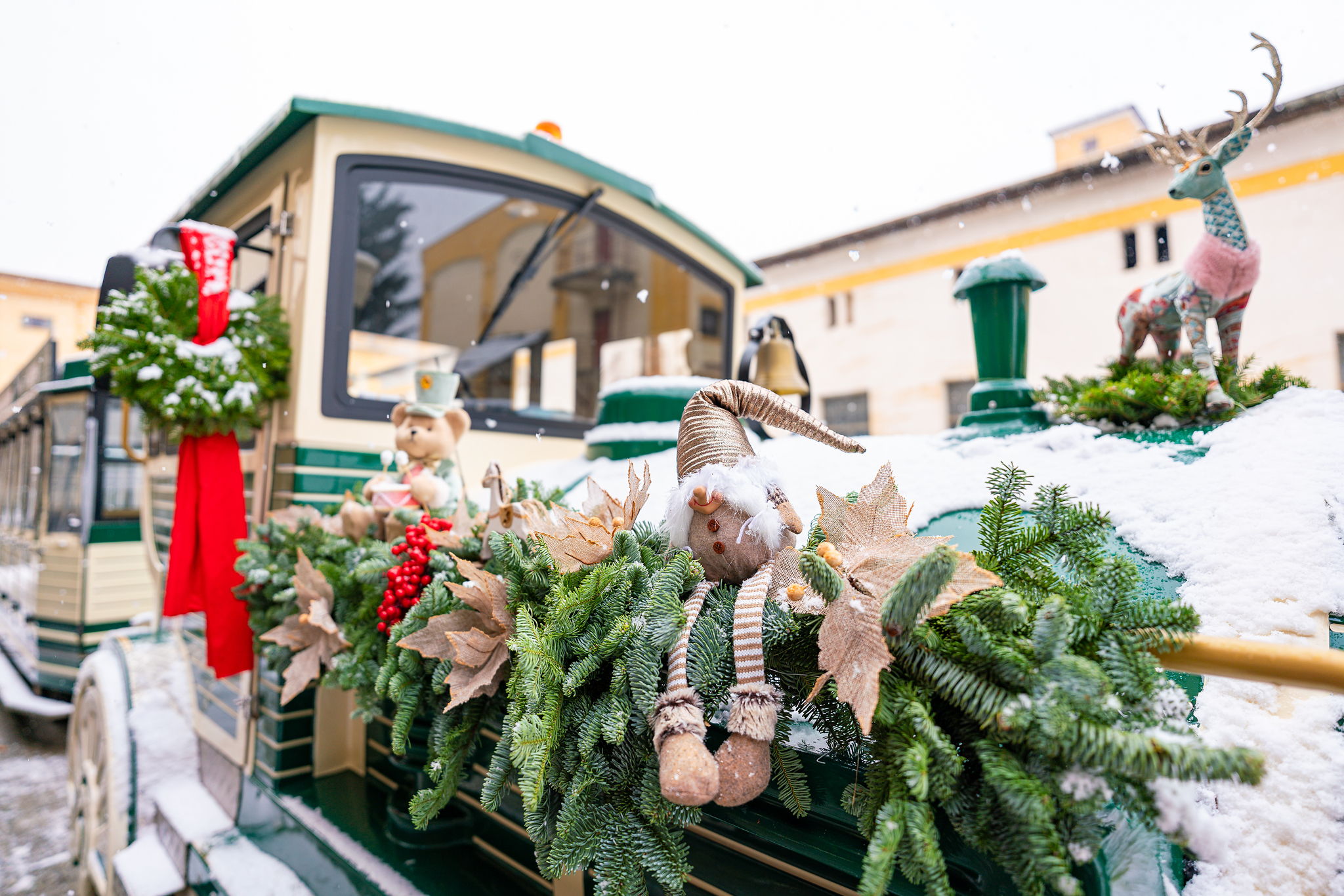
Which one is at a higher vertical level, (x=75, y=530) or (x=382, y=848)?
(x=75, y=530)

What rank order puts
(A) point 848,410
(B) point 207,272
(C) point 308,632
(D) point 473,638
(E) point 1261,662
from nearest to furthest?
1. (E) point 1261,662
2. (D) point 473,638
3. (C) point 308,632
4. (B) point 207,272
5. (A) point 848,410

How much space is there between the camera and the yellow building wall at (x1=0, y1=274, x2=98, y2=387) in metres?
11.2

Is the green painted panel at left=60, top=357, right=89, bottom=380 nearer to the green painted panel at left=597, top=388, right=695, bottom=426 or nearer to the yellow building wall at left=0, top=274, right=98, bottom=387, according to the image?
the green painted panel at left=597, top=388, right=695, bottom=426

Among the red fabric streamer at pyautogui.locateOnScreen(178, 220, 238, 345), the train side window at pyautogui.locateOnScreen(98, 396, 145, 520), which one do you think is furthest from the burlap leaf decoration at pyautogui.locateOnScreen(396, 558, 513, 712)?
the train side window at pyautogui.locateOnScreen(98, 396, 145, 520)

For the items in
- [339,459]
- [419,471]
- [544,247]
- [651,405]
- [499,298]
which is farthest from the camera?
[499,298]

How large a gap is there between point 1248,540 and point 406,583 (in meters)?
1.27

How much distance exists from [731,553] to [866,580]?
202 millimetres

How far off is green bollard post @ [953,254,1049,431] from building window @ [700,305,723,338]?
2064mm

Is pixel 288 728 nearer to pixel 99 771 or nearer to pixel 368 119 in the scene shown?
pixel 99 771

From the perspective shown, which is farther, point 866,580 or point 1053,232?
point 1053,232

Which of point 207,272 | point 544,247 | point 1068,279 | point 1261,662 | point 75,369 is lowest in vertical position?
point 1261,662

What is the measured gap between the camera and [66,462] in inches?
209

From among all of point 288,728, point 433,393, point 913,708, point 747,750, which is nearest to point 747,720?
point 747,750

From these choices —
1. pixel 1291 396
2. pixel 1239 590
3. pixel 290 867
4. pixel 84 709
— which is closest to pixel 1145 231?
pixel 1291 396
